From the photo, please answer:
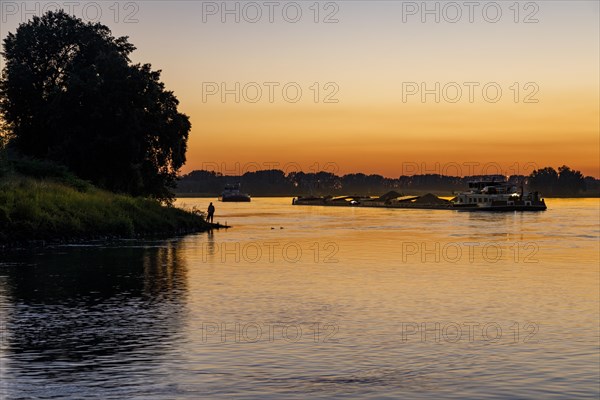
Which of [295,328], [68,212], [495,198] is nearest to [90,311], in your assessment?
[295,328]

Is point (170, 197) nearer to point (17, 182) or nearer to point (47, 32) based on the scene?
point (47, 32)

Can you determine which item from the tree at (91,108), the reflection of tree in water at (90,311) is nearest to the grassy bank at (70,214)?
the tree at (91,108)

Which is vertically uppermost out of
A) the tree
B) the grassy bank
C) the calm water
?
the tree

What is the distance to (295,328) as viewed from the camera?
2128cm

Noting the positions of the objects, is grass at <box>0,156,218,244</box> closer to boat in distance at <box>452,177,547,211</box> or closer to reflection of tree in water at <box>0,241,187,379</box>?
reflection of tree in water at <box>0,241,187,379</box>

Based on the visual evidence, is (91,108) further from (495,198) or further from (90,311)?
(495,198)

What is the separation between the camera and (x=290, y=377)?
15.6 metres

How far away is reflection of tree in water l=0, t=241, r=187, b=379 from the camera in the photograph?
17422 millimetres

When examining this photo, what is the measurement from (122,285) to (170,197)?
2080 inches

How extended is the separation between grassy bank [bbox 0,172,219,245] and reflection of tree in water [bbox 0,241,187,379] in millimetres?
10218

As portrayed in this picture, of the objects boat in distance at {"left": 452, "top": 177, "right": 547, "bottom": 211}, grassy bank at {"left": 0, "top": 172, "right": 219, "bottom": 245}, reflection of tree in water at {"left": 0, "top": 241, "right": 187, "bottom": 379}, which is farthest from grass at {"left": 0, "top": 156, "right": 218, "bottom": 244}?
boat in distance at {"left": 452, "top": 177, "right": 547, "bottom": 211}

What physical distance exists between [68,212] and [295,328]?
39.5 m

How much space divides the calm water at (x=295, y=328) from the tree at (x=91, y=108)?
34.1 metres

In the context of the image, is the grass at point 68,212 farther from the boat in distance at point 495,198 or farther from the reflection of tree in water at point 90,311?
the boat in distance at point 495,198
